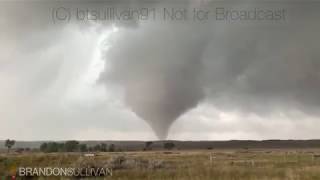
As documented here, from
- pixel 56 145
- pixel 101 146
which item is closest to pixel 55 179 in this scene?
pixel 56 145

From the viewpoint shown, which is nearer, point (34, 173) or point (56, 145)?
point (34, 173)

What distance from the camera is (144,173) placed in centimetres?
2427

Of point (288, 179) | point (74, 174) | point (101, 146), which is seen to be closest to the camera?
point (288, 179)

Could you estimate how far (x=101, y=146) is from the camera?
198 m

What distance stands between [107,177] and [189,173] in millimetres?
4560

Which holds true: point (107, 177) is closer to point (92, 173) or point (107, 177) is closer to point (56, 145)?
point (92, 173)

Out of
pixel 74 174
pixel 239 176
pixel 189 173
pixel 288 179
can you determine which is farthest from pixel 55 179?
pixel 288 179

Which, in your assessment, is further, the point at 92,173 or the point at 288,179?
the point at 92,173

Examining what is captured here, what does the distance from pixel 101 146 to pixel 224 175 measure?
177 metres

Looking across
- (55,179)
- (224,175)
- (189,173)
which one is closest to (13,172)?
(55,179)

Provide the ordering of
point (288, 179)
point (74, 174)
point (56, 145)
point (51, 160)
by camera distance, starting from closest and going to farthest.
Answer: point (288, 179) → point (74, 174) → point (51, 160) → point (56, 145)

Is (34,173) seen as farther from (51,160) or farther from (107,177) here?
(51,160)

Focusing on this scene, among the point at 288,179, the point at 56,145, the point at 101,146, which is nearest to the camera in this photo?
the point at 288,179

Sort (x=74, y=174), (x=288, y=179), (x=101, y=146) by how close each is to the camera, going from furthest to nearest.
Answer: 1. (x=101, y=146)
2. (x=74, y=174)
3. (x=288, y=179)
